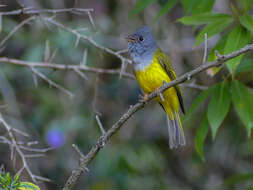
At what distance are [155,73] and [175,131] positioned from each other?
71 centimetres

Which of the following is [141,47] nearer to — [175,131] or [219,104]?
[175,131]

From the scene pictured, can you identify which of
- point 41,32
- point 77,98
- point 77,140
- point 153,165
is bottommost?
point 153,165

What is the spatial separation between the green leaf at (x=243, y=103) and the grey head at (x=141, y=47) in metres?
1.03

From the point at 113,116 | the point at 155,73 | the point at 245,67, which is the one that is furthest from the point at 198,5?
the point at 113,116

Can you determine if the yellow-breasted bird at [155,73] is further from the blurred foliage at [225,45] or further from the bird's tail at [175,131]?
the blurred foliage at [225,45]

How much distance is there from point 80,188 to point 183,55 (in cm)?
250

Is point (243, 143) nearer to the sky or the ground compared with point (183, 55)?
nearer to the ground

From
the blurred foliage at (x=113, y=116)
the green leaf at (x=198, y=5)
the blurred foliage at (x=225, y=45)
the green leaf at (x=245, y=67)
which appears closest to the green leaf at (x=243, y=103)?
the blurred foliage at (x=225, y=45)

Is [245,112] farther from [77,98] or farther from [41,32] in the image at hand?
[41,32]

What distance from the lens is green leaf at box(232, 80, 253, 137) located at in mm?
3182

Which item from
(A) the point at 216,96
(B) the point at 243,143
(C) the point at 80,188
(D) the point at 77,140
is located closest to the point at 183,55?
(B) the point at 243,143

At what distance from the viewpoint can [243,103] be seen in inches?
127

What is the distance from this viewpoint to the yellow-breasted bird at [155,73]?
390 cm

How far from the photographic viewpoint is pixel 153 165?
565cm
